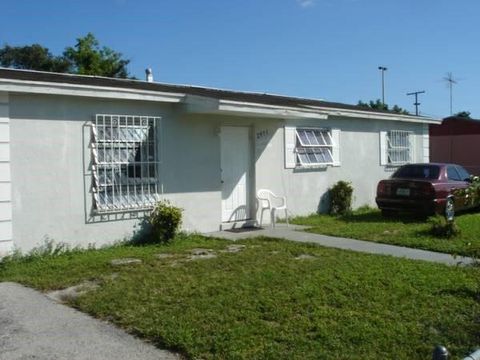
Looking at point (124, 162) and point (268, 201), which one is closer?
point (124, 162)

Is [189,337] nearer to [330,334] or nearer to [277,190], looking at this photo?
[330,334]

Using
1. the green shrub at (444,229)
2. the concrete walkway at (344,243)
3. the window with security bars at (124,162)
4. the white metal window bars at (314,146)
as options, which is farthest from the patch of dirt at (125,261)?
the white metal window bars at (314,146)

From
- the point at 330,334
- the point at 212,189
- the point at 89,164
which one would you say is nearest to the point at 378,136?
the point at 212,189

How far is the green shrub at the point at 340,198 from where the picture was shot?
1475 cm

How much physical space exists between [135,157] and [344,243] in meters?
4.17

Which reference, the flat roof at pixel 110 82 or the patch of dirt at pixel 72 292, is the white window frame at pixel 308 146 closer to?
the flat roof at pixel 110 82

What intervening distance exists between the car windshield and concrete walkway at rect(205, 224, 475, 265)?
3.30 meters

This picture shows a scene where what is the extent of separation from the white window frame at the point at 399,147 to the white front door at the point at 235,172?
647 centimetres

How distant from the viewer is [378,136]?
55.3ft

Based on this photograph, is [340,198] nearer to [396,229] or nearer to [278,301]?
[396,229]

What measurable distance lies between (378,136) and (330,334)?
1260 centimetres

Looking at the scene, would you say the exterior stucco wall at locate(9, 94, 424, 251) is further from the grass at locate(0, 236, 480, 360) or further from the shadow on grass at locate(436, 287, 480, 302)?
the shadow on grass at locate(436, 287, 480, 302)

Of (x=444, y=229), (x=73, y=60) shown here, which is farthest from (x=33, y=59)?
(x=444, y=229)

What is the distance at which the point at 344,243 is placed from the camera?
10.3 m
